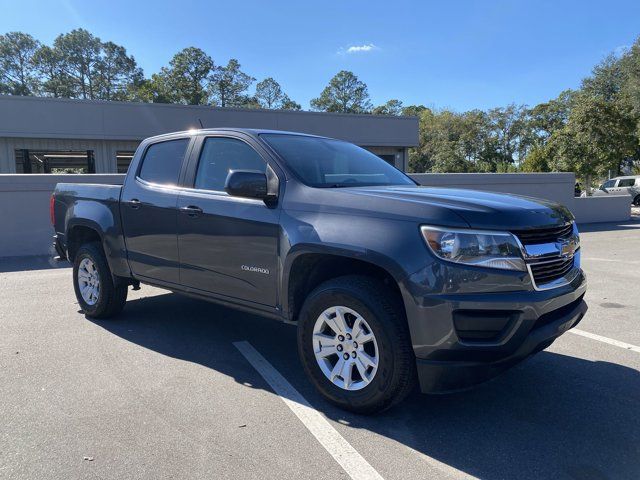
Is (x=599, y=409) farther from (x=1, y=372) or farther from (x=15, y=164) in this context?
(x=15, y=164)

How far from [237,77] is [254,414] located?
82459mm

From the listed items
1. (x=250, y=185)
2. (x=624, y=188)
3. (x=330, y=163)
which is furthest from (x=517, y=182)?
(x=624, y=188)

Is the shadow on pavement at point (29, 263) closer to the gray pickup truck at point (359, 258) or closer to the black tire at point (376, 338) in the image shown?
the gray pickup truck at point (359, 258)

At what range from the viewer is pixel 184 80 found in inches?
2849

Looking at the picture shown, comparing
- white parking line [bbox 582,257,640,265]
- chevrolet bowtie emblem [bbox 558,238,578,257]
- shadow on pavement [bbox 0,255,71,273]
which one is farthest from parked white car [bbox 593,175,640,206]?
chevrolet bowtie emblem [bbox 558,238,578,257]

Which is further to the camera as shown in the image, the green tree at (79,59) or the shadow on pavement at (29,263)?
the green tree at (79,59)

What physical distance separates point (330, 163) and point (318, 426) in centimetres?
212

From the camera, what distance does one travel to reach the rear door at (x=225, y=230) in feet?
12.3

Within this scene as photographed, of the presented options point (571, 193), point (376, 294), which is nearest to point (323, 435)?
point (376, 294)

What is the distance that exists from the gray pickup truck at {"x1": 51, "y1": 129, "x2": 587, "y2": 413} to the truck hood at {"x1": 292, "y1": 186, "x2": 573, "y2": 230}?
1 centimetres

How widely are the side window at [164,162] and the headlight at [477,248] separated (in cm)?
272

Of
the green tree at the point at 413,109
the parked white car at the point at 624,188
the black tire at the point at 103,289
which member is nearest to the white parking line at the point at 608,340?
the black tire at the point at 103,289

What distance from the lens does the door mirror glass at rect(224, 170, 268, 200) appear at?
3627 millimetres

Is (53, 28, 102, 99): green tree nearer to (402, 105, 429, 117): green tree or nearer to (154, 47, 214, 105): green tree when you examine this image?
(154, 47, 214, 105): green tree
